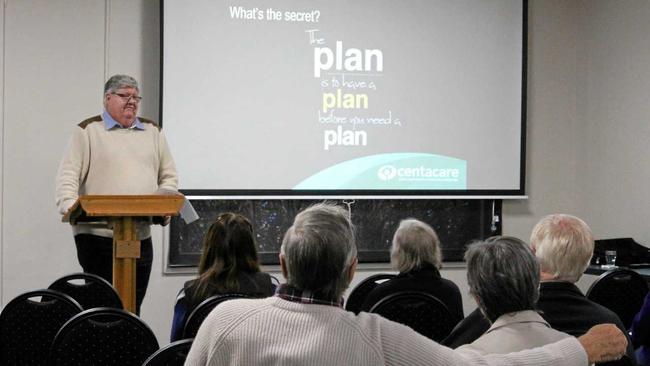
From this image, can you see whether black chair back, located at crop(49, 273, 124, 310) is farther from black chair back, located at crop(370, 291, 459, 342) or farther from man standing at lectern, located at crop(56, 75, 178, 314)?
black chair back, located at crop(370, 291, 459, 342)

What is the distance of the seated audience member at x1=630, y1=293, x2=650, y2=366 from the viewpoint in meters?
3.16

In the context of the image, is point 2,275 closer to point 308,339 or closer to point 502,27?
point 502,27

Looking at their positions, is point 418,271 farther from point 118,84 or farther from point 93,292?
point 118,84

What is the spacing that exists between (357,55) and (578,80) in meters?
1.97

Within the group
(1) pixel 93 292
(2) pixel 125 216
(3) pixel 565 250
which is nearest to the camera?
(3) pixel 565 250

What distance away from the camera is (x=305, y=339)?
1750 millimetres

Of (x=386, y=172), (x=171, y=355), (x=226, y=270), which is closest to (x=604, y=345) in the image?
(x=171, y=355)

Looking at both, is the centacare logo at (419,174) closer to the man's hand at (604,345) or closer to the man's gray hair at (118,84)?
the man's gray hair at (118,84)

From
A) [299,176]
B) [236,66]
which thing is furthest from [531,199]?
[236,66]

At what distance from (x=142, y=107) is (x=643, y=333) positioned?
4015 millimetres

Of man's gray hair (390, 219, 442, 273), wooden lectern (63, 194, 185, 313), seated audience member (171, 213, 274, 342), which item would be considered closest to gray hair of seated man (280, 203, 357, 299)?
seated audience member (171, 213, 274, 342)

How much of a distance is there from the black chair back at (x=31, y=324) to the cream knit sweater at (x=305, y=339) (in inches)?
52.1

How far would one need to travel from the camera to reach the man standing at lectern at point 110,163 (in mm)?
4508

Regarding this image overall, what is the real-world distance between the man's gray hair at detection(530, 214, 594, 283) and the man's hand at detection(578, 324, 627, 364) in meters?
0.78
